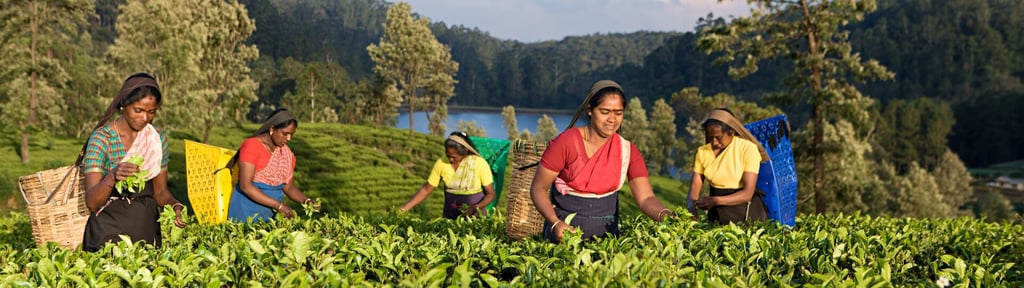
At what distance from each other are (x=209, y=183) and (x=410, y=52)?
125 ft

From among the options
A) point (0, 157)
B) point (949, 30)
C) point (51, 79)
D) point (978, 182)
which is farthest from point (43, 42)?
point (949, 30)

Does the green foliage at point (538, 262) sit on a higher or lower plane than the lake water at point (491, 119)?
higher

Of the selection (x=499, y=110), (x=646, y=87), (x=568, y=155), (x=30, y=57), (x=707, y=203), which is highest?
(x=646, y=87)

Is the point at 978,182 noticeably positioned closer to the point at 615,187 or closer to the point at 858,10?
the point at 858,10

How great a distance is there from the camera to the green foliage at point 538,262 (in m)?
2.94

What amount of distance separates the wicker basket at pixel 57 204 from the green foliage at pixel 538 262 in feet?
0.62

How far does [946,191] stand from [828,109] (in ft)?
171

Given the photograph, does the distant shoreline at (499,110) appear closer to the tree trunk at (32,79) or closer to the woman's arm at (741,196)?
the tree trunk at (32,79)

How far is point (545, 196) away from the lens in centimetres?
405

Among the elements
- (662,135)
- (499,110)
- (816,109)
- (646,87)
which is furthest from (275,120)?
(499,110)

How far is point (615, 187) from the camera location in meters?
4.23

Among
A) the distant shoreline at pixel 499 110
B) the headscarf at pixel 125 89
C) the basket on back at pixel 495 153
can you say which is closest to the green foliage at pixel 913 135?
the basket on back at pixel 495 153

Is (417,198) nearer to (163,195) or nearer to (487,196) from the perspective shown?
(487,196)

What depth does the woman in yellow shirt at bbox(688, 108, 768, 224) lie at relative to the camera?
18.2 feet
